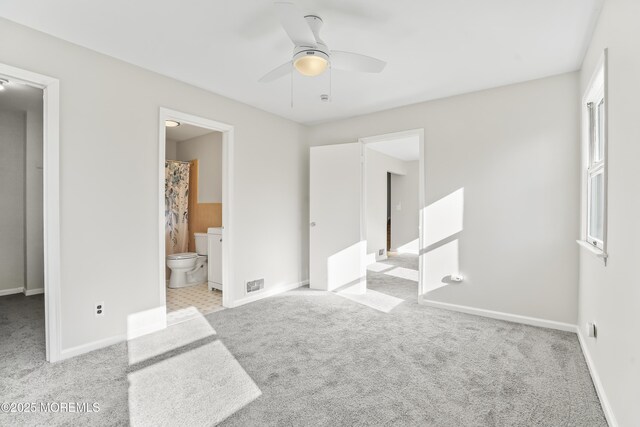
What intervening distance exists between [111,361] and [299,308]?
185cm

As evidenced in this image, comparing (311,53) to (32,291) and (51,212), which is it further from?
(32,291)

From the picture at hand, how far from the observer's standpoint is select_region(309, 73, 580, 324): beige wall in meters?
3.00

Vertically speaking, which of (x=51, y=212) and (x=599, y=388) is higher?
(x=51, y=212)

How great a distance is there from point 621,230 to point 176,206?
5.20 m

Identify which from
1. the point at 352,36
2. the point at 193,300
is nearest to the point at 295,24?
the point at 352,36

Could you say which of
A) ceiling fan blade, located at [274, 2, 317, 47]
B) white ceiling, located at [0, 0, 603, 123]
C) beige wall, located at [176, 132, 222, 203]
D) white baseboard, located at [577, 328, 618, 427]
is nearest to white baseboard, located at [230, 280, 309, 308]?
beige wall, located at [176, 132, 222, 203]

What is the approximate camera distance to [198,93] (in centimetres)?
340

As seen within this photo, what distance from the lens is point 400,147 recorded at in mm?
6672

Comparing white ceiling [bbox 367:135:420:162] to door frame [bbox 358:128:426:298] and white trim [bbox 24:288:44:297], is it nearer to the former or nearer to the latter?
door frame [bbox 358:128:426:298]

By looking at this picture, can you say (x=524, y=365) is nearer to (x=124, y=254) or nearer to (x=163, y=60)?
(x=124, y=254)

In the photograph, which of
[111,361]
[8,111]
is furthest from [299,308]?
[8,111]

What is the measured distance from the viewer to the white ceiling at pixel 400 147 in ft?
19.9

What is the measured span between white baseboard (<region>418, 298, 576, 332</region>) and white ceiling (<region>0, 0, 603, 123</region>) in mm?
2354

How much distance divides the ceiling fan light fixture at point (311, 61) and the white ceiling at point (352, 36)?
0.28 meters
